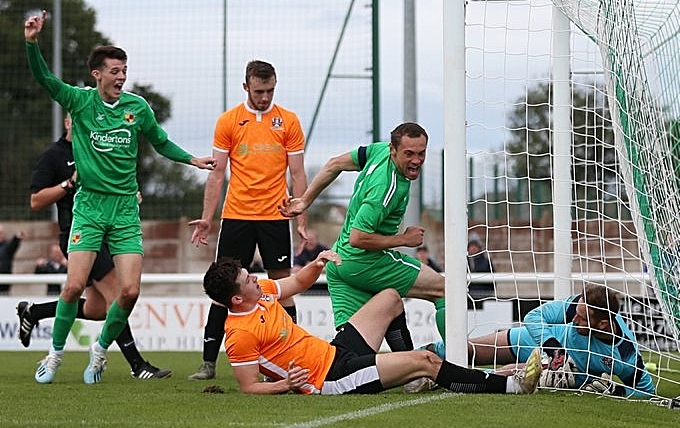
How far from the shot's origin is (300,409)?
637 cm

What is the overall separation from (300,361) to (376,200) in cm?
128

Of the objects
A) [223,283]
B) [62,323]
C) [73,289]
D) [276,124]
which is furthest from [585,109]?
[62,323]

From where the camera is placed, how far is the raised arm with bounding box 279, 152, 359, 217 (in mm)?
8312

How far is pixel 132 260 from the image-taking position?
8.80 meters

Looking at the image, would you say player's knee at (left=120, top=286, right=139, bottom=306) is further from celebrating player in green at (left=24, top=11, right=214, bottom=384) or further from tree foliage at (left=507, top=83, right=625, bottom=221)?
tree foliage at (left=507, top=83, right=625, bottom=221)

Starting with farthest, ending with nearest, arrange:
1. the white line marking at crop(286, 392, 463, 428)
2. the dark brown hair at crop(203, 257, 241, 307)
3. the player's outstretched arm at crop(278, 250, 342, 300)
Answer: the player's outstretched arm at crop(278, 250, 342, 300), the dark brown hair at crop(203, 257, 241, 307), the white line marking at crop(286, 392, 463, 428)

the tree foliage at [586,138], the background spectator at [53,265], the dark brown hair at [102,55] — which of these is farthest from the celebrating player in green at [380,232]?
the background spectator at [53,265]

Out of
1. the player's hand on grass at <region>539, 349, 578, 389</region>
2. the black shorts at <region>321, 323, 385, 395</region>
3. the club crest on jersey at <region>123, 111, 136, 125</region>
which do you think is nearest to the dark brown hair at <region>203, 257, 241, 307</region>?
the black shorts at <region>321, 323, 385, 395</region>

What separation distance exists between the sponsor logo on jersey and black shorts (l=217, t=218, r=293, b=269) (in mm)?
1050

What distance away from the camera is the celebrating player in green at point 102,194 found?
8719 mm

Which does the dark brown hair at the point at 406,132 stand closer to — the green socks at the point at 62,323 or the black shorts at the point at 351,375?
the black shorts at the point at 351,375

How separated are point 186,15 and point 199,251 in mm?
3831

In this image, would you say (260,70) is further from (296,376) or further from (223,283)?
(296,376)

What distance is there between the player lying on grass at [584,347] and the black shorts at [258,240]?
181 cm
